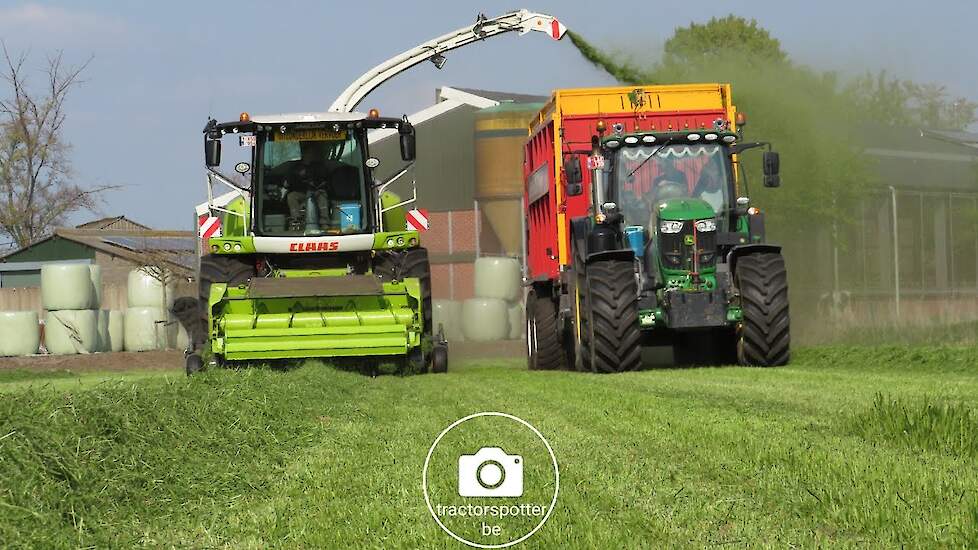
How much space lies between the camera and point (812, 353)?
1758 cm

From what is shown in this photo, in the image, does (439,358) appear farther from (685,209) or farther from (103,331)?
(103,331)

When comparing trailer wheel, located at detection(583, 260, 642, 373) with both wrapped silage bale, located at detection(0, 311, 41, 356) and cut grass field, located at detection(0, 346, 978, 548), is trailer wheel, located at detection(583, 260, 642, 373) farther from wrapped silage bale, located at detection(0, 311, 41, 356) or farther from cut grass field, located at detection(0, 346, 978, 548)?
wrapped silage bale, located at detection(0, 311, 41, 356)

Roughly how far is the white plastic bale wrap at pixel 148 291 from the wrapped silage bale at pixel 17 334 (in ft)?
10.2

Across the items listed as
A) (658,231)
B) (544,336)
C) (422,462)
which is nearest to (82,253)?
(544,336)

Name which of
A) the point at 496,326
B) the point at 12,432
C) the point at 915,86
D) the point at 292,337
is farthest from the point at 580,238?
the point at 915,86

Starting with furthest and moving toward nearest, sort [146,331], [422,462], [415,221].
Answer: [146,331]
[415,221]
[422,462]

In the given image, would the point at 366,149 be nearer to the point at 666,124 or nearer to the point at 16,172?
the point at 666,124

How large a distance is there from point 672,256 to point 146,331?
1866cm

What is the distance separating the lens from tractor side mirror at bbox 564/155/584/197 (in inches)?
661

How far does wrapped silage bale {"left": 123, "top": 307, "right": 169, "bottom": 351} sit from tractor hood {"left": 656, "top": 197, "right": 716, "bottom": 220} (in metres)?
18.0

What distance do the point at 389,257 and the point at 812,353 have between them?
5369 millimetres

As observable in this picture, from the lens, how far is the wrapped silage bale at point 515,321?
3294 centimetres

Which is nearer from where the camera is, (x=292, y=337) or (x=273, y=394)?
(x=273, y=394)

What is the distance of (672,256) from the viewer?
1661 centimetres
